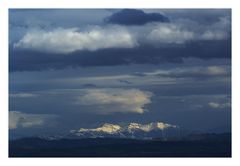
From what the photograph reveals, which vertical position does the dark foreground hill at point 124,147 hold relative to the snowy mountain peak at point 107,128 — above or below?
below

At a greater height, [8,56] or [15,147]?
[8,56]

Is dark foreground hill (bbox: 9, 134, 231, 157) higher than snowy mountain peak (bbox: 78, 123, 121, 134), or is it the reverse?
snowy mountain peak (bbox: 78, 123, 121, 134)

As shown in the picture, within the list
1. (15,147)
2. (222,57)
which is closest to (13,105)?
(15,147)

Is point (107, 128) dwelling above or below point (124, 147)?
above

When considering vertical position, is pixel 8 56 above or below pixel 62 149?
above
